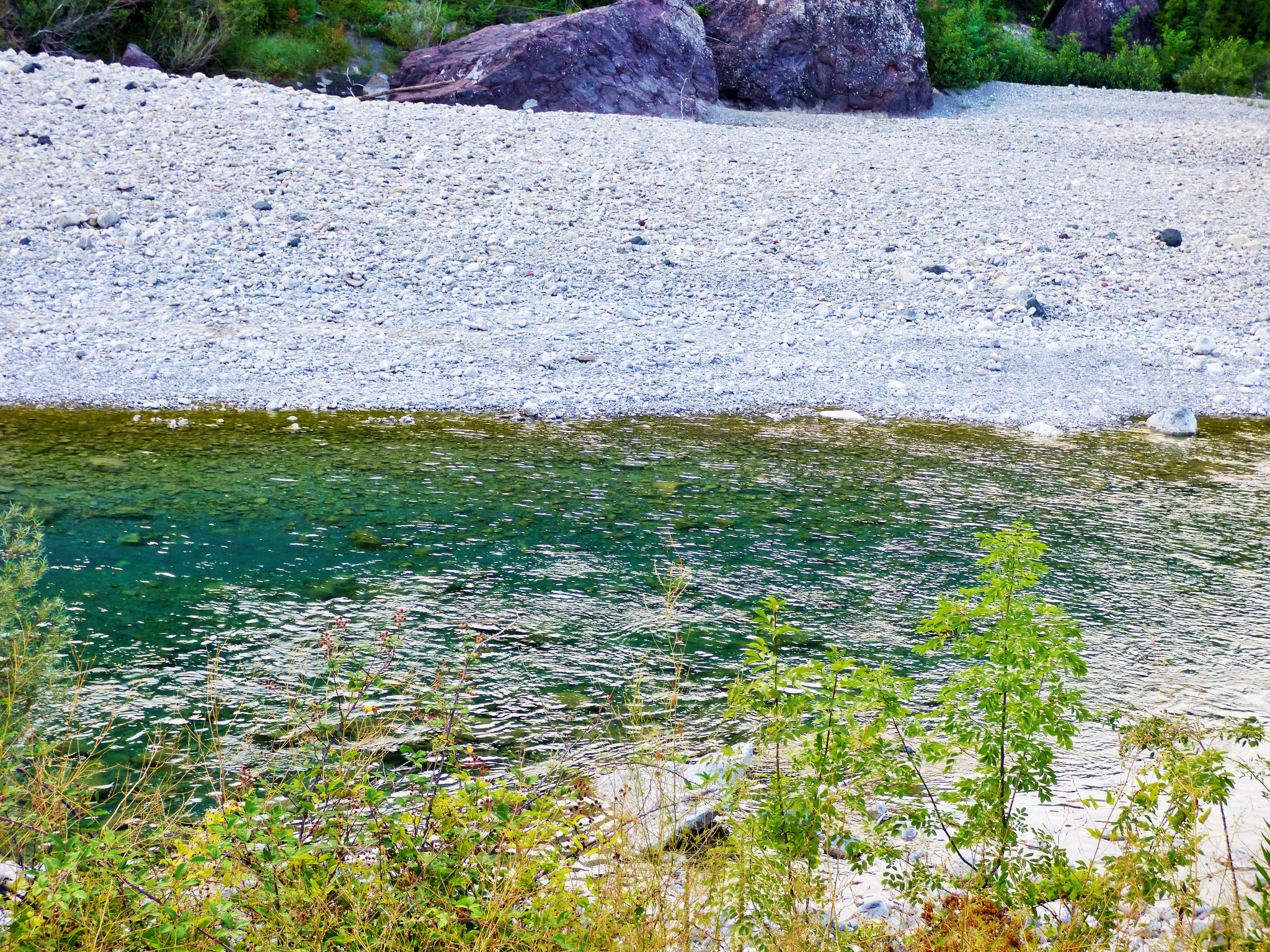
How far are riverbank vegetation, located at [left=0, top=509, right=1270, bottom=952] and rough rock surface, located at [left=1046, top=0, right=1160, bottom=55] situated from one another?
102ft

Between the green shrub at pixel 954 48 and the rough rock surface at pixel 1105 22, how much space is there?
663cm

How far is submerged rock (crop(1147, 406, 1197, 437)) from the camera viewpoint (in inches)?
364

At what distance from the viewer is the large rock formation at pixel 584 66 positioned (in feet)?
57.2

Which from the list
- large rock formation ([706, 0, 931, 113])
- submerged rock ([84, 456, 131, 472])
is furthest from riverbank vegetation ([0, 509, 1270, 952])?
large rock formation ([706, 0, 931, 113])

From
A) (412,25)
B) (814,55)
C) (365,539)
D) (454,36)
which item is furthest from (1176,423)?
(454,36)

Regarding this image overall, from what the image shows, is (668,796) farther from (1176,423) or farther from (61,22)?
(61,22)

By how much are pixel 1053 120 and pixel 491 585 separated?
18.6 m

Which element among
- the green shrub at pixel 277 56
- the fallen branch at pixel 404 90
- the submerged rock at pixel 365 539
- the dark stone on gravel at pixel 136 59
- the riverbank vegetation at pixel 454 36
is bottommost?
the submerged rock at pixel 365 539

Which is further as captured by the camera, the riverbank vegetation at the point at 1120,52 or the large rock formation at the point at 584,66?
the riverbank vegetation at the point at 1120,52

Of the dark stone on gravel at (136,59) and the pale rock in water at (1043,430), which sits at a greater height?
the dark stone on gravel at (136,59)

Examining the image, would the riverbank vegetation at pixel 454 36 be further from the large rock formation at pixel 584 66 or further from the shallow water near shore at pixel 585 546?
the shallow water near shore at pixel 585 546

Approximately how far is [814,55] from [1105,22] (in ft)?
43.7

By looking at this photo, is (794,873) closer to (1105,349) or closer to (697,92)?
(1105,349)

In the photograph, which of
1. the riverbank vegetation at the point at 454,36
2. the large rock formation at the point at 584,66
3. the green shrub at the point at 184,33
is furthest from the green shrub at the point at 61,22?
the large rock formation at the point at 584,66
